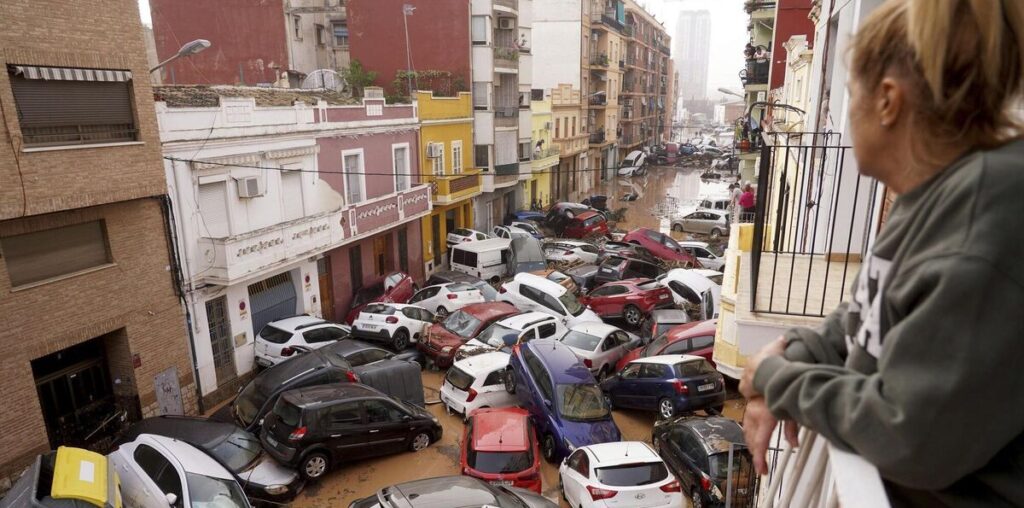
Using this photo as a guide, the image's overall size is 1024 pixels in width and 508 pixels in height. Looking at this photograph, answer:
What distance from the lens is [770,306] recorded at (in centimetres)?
488

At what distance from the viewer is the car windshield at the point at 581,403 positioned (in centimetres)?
1135

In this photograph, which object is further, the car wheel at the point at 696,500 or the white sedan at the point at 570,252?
the white sedan at the point at 570,252

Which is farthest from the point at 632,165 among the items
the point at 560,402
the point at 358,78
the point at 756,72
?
the point at 560,402

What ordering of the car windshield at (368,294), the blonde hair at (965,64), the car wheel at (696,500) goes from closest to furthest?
the blonde hair at (965,64) < the car wheel at (696,500) < the car windshield at (368,294)

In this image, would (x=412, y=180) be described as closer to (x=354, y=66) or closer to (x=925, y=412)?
(x=354, y=66)

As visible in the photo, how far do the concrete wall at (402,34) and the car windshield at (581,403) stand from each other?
19948 millimetres

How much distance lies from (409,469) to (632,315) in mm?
9323

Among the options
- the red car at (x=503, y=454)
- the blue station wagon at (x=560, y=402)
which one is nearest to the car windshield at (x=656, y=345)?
the blue station wagon at (x=560, y=402)

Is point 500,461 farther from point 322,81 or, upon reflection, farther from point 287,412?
point 322,81

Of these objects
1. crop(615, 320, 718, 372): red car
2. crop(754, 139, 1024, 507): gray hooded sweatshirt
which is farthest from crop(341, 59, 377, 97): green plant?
crop(754, 139, 1024, 507): gray hooded sweatshirt

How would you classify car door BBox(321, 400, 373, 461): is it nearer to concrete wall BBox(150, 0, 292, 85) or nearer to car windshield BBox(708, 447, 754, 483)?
car windshield BBox(708, 447, 754, 483)

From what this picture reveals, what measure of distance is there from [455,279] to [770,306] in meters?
16.3

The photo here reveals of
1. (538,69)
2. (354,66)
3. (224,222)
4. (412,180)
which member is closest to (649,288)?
(412,180)

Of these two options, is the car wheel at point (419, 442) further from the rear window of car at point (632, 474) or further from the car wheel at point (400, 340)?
the car wheel at point (400, 340)
